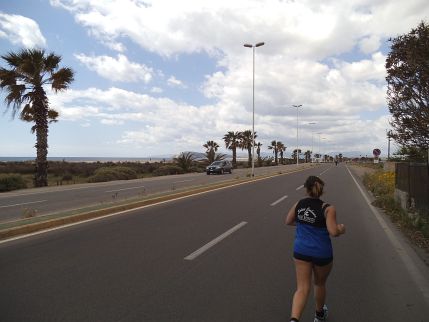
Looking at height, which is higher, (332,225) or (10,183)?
(332,225)

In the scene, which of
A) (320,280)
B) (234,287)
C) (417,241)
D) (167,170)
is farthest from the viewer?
(167,170)

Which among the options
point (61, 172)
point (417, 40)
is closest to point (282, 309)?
point (417, 40)

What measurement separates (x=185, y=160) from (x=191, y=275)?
50.0 metres

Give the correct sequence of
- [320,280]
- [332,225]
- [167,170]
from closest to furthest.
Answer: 1. [332,225]
2. [320,280]
3. [167,170]

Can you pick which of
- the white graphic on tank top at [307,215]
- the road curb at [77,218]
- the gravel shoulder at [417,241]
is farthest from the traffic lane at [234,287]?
the road curb at [77,218]

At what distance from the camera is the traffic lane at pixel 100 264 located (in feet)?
16.5

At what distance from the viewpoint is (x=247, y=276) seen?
628 centimetres

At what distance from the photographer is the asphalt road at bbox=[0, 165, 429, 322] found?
16.0 feet

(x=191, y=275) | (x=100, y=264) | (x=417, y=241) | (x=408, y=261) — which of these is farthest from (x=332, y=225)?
(x=417, y=241)

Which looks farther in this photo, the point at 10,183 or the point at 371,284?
the point at 10,183

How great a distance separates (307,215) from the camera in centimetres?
440

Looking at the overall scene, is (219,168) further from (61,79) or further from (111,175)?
(61,79)

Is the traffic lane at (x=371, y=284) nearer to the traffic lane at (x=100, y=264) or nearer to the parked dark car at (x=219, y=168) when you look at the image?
the traffic lane at (x=100, y=264)

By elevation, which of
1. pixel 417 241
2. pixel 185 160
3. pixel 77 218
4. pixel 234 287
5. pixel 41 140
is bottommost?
pixel 417 241
